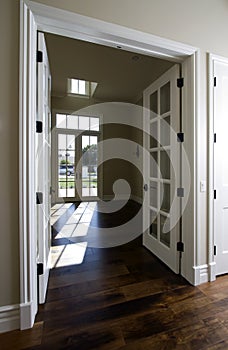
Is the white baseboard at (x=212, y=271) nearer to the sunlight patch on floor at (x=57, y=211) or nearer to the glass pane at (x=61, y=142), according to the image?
the sunlight patch on floor at (x=57, y=211)

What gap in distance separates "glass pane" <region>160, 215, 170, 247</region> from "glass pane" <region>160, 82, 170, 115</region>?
1333 millimetres

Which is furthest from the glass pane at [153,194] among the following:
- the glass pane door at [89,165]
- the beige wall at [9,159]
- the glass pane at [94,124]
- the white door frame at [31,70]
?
the glass pane at [94,124]

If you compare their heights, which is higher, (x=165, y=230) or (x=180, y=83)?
(x=180, y=83)

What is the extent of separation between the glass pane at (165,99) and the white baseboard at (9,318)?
242 cm

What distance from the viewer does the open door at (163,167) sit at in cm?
214

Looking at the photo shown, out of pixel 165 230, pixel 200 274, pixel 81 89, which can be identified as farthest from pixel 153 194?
pixel 81 89

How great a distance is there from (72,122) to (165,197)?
4879 millimetres

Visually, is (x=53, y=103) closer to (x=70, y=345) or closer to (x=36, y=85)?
(x=36, y=85)

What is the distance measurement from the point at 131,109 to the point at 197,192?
5.30 m

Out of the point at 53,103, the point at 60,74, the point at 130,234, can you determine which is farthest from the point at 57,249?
the point at 53,103

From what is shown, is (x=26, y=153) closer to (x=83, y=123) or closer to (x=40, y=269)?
(x=40, y=269)

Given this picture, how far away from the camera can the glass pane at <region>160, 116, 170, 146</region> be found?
2.30 metres

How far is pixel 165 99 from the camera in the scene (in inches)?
93.0

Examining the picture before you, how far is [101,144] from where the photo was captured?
21.8 ft
